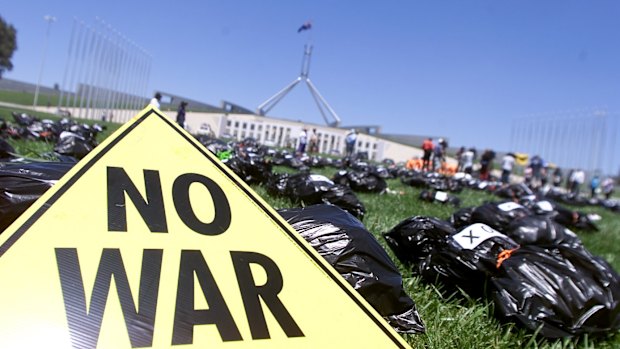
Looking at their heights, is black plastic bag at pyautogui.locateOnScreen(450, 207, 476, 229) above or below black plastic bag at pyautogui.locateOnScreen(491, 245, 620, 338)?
above

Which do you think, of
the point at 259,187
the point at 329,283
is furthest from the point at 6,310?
the point at 259,187

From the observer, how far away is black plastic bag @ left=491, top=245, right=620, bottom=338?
1888mm

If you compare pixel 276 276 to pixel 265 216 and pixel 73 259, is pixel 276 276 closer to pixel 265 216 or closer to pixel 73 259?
pixel 265 216

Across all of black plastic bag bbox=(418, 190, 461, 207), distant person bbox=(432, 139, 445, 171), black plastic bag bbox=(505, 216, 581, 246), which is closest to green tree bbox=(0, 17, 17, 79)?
distant person bbox=(432, 139, 445, 171)

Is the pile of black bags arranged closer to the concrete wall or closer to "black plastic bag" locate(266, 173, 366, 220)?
"black plastic bag" locate(266, 173, 366, 220)

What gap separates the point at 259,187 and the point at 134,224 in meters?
3.69

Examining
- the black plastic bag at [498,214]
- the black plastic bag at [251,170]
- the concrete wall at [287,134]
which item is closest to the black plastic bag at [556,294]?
the black plastic bag at [498,214]

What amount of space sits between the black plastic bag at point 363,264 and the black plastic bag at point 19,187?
1.12 meters

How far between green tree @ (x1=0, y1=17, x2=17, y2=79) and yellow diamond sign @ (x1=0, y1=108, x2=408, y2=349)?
6122 cm

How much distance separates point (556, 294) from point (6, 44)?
207 ft

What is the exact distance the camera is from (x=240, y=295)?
0.93 metres

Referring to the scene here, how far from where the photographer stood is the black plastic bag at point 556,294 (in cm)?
189

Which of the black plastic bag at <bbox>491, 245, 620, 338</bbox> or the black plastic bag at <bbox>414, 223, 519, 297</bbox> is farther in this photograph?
the black plastic bag at <bbox>414, 223, 519, 297</bbox>

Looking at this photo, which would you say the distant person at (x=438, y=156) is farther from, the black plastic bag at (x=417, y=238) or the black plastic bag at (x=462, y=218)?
the black plastic bag at (x=417, y=238)
